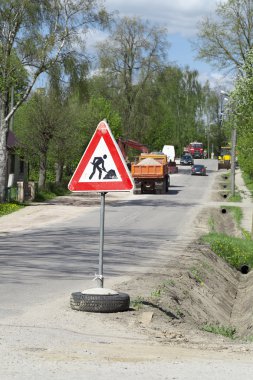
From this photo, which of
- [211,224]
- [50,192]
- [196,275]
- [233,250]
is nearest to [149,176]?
[50,192]

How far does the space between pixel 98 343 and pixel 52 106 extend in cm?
4251

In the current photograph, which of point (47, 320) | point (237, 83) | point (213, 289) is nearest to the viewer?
point (47, 320)

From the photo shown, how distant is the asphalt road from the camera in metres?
7.27

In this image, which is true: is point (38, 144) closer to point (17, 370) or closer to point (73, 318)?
point (73, 318)

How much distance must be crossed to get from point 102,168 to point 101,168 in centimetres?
1

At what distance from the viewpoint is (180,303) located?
14.0 meters

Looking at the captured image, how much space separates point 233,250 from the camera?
25.4 meters

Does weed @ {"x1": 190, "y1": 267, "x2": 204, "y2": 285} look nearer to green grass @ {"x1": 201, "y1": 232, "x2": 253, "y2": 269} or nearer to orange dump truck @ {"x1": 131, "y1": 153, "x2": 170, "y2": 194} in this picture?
green grass @ {"x1": 201, "y1": 232, "x2": 253, "y2": 269}

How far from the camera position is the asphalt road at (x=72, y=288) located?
7.27 meters

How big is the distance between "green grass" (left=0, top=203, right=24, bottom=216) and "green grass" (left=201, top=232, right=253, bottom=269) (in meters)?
13.1

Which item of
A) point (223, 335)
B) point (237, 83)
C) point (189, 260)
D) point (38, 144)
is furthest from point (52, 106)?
point (223, 335)

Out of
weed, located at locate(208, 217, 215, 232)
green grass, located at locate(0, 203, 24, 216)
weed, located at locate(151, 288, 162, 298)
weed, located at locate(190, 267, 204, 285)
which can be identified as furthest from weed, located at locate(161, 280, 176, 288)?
green grass, located at locate(0, 203, 24, 216)

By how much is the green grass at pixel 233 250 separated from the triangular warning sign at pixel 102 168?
46.6 feet

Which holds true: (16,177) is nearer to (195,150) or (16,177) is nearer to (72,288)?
(72,288)
